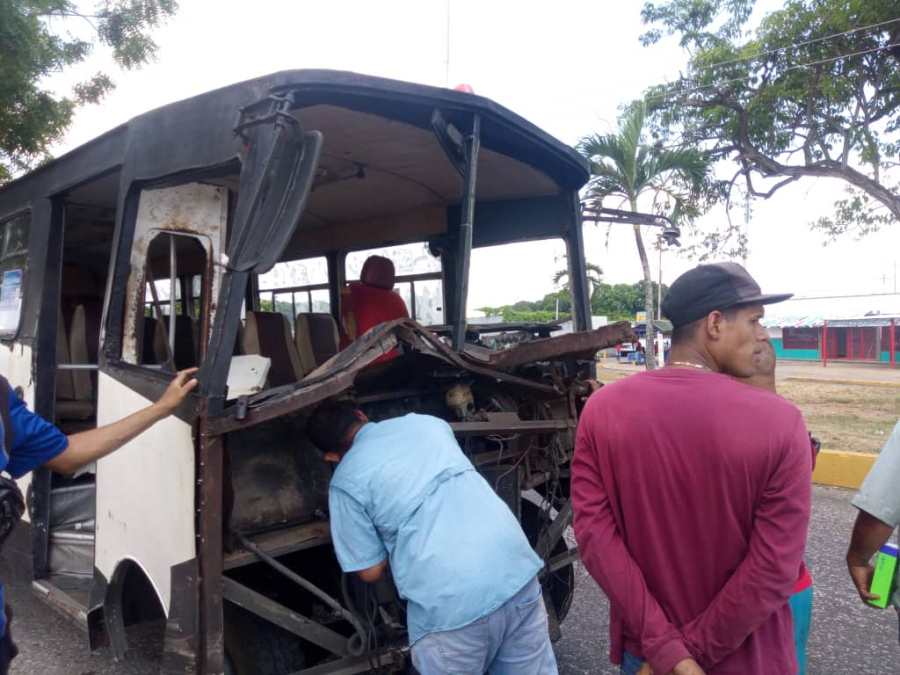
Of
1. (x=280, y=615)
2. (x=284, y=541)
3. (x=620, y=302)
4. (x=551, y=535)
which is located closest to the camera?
(x=280, y=615)

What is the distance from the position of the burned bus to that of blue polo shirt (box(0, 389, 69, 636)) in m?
0.46

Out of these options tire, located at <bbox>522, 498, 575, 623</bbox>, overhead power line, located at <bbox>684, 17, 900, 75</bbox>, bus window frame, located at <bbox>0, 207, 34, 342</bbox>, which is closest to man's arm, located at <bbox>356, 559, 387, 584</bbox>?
tire, located at <bbox>522, 498, 575, 623</bbox>

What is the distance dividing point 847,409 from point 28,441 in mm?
14576

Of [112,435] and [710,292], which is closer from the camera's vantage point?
[710,292]

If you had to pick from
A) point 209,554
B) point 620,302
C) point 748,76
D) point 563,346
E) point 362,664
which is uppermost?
point 748,76

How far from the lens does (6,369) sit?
4.54 m

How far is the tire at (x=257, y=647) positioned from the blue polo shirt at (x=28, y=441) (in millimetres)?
946

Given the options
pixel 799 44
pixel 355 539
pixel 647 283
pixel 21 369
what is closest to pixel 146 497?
pixel 355 539

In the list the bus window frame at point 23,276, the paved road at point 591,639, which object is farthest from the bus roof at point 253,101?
the paved road at point 591,639

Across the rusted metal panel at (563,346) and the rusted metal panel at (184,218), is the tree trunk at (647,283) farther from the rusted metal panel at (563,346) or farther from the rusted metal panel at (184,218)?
the rusted metal panel at (184,218)

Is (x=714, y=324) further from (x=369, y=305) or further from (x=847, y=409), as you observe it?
(x=847, y=409)

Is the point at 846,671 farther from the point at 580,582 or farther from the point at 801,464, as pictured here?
the point at 801,464

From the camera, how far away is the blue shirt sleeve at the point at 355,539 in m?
2.47

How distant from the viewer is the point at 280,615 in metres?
2.61
